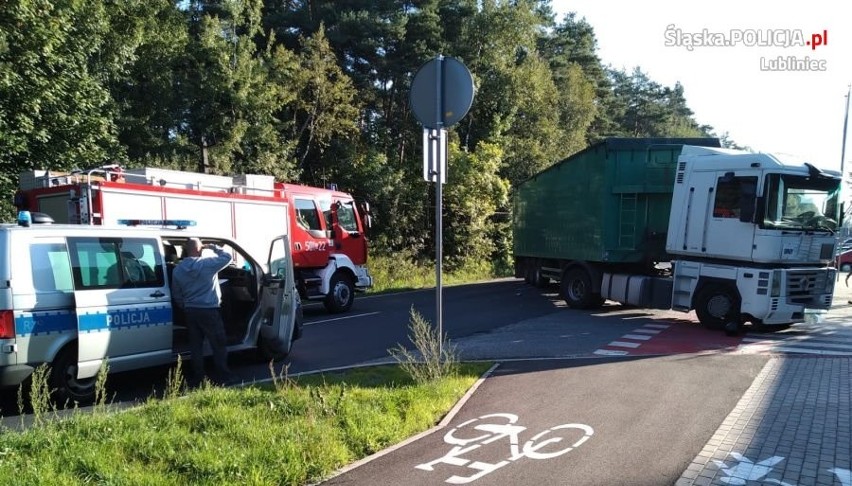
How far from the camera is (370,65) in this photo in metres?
28.8

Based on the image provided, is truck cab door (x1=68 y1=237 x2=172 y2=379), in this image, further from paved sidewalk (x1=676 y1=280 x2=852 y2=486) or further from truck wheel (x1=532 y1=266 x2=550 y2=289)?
truck wheel (x1=532 y1=266 x2=550 y2=289)

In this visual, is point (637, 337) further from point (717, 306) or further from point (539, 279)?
point (539, 279)

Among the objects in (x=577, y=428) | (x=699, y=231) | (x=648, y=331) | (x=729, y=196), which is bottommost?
(x=648, y=331)

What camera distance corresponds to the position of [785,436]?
5.14m

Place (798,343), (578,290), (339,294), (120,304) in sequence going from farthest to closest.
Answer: (578,290) → (339,294) → (798,343) → (120,304)

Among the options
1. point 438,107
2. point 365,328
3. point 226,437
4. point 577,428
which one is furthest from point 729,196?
point 226,437

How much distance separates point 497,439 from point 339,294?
9483 millimetres

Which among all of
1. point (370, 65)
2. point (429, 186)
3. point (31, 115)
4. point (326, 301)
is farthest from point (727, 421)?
point (370, 65)

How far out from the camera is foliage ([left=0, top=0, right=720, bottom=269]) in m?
14.0

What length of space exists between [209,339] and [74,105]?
10.2m

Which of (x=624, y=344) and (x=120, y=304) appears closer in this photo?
(x=120, y=304)

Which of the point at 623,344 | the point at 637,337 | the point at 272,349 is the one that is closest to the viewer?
the point at 272,349

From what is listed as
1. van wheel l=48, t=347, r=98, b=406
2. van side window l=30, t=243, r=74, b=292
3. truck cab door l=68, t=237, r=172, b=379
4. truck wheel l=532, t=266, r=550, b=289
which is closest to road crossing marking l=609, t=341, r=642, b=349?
truck cab door l=68, t=237, r=172, b=379

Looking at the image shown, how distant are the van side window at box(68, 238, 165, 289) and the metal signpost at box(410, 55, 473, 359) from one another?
10.7 feet
